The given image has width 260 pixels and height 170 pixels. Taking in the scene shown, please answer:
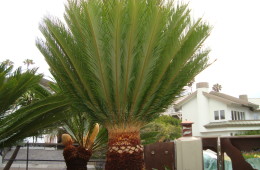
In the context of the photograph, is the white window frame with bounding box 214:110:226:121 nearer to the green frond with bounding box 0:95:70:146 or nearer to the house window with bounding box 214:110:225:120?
the house window with bounding box 214:110:225:120

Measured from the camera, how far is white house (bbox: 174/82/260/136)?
30.9 metres

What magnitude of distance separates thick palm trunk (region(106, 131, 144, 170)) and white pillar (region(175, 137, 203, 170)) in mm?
1340

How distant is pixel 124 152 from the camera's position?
6043mm

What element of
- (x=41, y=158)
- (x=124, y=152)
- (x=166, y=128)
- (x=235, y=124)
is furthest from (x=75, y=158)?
(x=166, y=128)

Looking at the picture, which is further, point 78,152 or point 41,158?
point 41,158

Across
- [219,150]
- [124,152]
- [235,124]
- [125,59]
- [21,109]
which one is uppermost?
[125,59]

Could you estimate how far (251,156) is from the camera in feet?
28.5

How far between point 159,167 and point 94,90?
259cm

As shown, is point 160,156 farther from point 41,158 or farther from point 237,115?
point 237,115

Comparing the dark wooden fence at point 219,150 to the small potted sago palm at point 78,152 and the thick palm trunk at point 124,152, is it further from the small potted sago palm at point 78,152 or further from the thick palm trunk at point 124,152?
the small potted sago palm at point 78,152

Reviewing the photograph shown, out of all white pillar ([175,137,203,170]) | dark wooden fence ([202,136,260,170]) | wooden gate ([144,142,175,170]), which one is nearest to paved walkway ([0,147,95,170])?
wooden gate ([144,142,175,170])

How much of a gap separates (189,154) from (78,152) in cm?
313

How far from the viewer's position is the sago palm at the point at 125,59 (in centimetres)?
576

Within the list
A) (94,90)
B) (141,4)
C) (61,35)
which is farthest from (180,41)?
(61,35)
